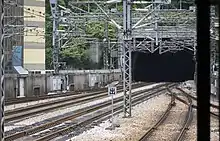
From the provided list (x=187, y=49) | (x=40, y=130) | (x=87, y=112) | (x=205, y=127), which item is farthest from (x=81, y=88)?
(x=205, y=127)

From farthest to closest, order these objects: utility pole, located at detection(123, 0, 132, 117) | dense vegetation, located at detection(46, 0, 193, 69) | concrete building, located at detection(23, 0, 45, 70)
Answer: concrete building, located at detection(23, 0, 45, 70) < dense vegetation, located at detection(46, 0, 193, 69) < utility pole, located at detection(123, 0, 132, 117)

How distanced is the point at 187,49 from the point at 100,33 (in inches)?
A: 461

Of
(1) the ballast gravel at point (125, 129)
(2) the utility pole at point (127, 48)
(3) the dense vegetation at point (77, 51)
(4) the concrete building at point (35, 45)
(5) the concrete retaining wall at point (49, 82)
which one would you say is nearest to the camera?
(1) the ballast gravel at point (125, 129)

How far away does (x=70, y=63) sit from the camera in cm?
6072

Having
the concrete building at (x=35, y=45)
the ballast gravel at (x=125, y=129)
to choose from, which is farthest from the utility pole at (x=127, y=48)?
the concrete building at (x=35, y=45)

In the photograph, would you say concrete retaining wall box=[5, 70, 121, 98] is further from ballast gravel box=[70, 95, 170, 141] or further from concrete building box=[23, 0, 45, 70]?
ballast gravel box=[70, 95, 170, 141]

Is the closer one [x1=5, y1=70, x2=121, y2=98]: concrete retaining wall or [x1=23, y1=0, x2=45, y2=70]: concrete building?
[x1=5, y1=70, x2=121, y2=98]: concrete retaining wall

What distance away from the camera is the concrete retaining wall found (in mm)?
33031

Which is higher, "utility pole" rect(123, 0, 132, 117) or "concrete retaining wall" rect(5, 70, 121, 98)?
"utility pole" rect(123, 0, 132, 117)

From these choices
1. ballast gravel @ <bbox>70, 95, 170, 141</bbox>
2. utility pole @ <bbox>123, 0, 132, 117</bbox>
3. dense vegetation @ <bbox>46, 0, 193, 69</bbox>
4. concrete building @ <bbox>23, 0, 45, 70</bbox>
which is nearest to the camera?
ballast gravel @ <bbox>70, 95, 170, 141</bbox>

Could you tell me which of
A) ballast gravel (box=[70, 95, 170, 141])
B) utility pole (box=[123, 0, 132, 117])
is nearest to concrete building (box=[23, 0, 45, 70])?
ballast gravel (box=[70, 95, 170, 141])

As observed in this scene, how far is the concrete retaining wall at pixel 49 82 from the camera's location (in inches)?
1300

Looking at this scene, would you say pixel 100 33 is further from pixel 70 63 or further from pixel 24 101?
pixel 24 101

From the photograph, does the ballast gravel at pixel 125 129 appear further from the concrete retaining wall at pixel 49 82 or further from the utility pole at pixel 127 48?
the concrete retaining wall at pixel 49 82
